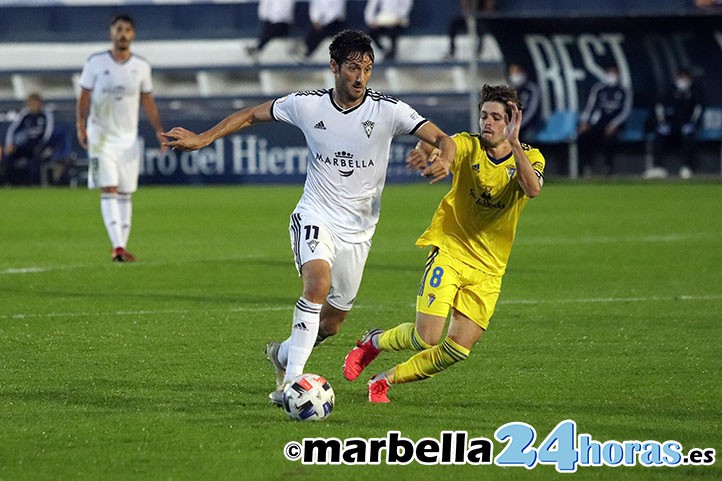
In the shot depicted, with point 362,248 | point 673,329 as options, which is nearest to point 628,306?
point 673,329

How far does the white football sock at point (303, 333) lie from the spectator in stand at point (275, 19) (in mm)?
25215

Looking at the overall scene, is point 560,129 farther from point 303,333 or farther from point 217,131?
point 303,333

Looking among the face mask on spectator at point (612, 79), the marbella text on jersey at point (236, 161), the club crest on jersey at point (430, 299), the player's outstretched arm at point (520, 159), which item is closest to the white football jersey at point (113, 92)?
the club crest on jersey at point (430, 299)

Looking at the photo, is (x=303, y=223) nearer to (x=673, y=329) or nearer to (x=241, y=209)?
(x=673, y=329)

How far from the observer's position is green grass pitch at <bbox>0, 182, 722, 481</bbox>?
6.42 metres

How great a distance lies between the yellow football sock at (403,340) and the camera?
7730 millimetres

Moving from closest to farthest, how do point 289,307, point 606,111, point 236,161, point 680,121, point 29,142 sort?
point 289,307 → point 29,142 → point 236,161 → point 680,121 → point 606,111

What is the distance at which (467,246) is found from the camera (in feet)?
26.0

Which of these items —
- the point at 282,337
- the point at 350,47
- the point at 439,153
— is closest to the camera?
the point at 439,153

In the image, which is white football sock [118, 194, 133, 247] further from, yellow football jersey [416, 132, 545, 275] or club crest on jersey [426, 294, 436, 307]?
club crest on jersey [426, 294, 436, 307]

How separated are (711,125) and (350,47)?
78.1 ft

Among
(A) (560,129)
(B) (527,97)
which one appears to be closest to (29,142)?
(B) (527,97)

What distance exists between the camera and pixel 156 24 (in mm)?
33875

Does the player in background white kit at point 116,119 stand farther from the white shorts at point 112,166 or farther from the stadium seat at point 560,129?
the stadium seat at point 560,129
